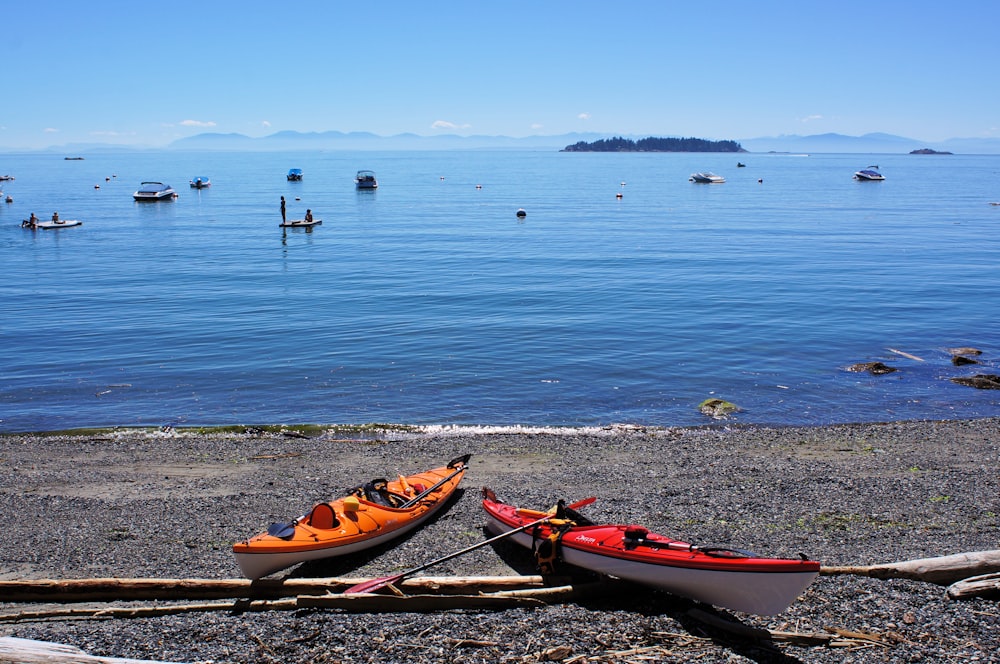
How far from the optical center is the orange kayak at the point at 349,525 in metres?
11.2

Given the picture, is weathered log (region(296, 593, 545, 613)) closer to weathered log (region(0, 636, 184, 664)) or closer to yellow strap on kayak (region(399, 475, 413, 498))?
weathered log (region(0, 636, 184, 664))

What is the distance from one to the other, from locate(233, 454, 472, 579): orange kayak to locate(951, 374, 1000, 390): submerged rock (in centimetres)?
1814

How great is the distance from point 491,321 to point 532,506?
20342mm

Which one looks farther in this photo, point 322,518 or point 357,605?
point 322,518

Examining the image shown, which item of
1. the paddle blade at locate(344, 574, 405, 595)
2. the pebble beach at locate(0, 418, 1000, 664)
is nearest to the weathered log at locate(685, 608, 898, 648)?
the pebble beach at locate(0, 418, 1000, 664)

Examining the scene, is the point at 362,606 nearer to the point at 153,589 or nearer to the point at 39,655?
the point at 153,589

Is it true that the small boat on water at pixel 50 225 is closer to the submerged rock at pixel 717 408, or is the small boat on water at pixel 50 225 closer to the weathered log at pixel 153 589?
the submerged rock at pixel 717 408

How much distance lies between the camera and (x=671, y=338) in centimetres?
3192

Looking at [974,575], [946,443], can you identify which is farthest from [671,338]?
[974,575]

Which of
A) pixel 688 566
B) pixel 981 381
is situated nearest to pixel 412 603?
pixel 688 566

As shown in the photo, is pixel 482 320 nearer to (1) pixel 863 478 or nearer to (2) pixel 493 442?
(2) pixel 493 442

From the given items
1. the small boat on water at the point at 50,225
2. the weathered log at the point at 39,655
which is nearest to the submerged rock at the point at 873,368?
the weathered log at the point at 39,655

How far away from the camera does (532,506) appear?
14773 millimetres

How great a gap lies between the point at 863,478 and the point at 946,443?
4.59 metres
